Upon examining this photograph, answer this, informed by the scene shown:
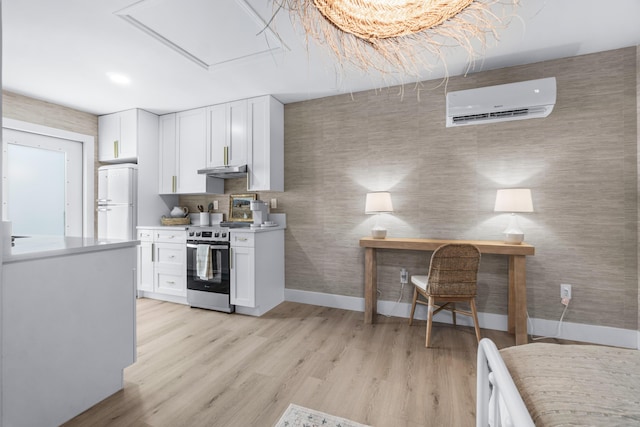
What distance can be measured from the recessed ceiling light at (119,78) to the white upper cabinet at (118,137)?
82 cm

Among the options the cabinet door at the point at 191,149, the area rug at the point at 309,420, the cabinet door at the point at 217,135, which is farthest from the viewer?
the cabinet door at the point at 191,149

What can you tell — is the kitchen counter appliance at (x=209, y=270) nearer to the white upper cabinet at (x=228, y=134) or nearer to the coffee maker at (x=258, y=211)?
the coffee maker at (x=258, y=211)

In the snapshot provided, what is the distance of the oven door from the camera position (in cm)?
311

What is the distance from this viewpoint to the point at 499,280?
2.67 m

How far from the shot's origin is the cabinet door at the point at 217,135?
3.50 m

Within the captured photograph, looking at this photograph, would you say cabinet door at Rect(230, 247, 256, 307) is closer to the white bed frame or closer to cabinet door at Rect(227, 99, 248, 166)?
cabinet door at Rect(227, 99, 248, 166)

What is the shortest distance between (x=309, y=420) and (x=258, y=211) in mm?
2333

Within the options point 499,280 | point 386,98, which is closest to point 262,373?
point 499,280

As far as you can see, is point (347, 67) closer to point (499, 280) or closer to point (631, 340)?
point (499, 280)

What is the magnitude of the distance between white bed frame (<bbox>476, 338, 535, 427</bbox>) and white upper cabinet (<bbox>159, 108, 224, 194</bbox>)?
343 cm

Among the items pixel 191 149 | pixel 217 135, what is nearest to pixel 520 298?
pixel 217 135

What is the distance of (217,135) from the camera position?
355 centimetres

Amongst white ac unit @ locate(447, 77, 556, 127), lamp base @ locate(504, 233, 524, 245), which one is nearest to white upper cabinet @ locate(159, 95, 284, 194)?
white ac unit @ locate(447, 77, 556, 127)

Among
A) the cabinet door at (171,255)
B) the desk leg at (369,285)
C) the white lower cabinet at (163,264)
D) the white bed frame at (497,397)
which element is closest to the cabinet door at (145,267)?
the white lower cabinet at (163,264)
